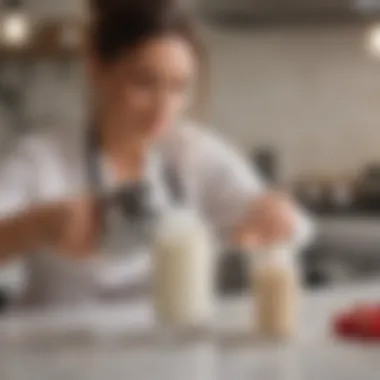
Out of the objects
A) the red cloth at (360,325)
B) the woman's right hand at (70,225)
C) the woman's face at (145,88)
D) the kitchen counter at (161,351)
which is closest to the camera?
the kitchen counter at (161,351)

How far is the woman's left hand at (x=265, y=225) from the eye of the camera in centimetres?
130

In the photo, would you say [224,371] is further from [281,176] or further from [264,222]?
[281,176]

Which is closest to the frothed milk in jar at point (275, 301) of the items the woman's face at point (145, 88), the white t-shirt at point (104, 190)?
the white t-shirt at point (104, 190)

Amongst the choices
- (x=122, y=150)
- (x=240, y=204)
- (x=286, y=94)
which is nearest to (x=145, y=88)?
(x=122, y=150)

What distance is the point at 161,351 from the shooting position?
37.7 inches

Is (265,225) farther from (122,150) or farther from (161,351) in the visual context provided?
(161,351)

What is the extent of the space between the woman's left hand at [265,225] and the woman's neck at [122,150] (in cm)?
15

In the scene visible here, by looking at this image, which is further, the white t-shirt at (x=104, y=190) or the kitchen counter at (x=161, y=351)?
the white t-shirt at (x=104, y=190)

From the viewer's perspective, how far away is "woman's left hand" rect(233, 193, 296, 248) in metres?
1.30

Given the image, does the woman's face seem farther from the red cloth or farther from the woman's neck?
the red cloth

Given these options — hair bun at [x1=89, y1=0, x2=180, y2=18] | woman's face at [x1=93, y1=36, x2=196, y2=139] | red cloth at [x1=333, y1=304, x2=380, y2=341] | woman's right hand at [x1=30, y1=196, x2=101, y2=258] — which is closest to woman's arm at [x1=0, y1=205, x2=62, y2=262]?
woman's right hand at [x1=30, y1=196, x2=101, y2=258]

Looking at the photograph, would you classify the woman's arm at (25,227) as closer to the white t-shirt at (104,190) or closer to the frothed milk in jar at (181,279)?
the white t-shirt at (104,190)

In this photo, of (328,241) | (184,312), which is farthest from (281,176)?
(184,312)

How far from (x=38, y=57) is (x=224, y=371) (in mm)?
701
